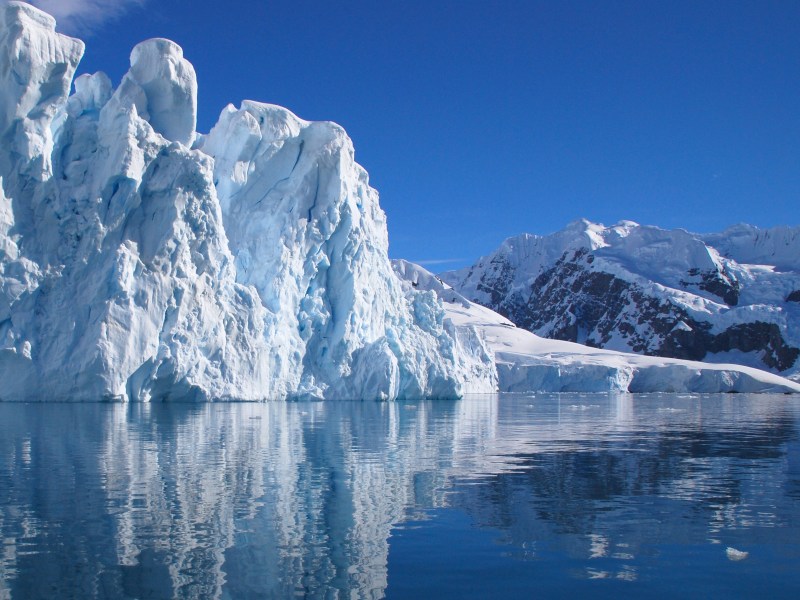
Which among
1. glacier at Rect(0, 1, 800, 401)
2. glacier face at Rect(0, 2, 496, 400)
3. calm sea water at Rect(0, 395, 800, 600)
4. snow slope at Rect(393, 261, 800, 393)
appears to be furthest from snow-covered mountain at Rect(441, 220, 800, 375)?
calm sea water at Rect(0, 395, 800, 600)

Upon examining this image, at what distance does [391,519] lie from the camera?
8.46 metres

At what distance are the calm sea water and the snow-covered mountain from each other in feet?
293

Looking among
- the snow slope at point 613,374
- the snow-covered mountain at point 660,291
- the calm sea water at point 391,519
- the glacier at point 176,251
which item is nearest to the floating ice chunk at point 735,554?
the calm sea water at point 391,519

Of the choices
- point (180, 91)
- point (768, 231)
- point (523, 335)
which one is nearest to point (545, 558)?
point (180, 91)

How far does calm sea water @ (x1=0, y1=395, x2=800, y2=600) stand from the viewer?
20.1 ft

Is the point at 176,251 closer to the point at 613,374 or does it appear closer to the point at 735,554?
the point at 735,554

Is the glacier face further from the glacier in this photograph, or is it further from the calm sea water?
the calm sea water

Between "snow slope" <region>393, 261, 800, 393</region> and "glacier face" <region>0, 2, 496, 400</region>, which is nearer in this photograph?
"glacier face" <region>0, 2, 496, 400</region>

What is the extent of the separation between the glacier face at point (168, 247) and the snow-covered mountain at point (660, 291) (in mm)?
71412

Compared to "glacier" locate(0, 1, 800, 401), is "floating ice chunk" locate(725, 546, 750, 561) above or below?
below

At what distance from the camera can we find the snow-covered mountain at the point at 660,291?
98688mm

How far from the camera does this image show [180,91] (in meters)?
33.6

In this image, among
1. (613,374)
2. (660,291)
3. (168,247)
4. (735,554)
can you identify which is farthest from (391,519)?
(660,291)

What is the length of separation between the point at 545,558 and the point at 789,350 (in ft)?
318
